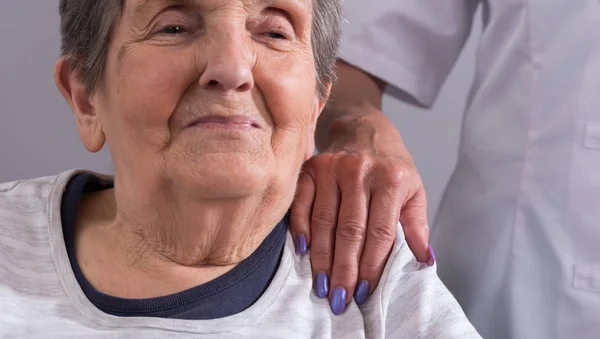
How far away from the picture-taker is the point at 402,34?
1.67 meters

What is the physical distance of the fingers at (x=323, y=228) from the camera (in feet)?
4.19

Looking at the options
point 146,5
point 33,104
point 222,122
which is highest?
point 146,5

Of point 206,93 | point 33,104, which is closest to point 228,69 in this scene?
point 206,93

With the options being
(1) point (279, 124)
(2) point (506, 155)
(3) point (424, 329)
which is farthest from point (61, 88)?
(2) point (506, 155)

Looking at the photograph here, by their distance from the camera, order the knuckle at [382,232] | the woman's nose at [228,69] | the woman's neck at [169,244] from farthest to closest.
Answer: the knuckle at [382,232]
the woman's neck at [169,244]
the woman's nose at [228,69]

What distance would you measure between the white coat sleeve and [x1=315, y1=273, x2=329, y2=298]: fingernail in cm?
54

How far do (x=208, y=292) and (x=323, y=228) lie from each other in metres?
0.23

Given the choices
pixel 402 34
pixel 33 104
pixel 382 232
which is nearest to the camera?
pixel 382 232

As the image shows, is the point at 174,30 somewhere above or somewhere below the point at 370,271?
above

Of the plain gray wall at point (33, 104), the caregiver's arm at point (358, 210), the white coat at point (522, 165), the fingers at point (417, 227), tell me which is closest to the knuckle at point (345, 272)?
the caregiver's arm at point (358, 210)

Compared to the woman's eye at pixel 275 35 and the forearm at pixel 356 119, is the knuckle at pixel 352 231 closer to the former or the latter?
the forearm at pixel 356 119

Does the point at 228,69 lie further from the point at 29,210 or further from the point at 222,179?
the point at 29,210

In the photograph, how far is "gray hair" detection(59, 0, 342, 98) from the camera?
1190 mm

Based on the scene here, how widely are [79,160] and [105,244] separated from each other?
0.79 m
